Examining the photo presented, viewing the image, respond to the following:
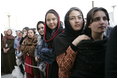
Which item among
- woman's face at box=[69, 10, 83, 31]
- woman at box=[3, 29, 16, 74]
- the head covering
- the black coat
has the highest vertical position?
woman's face at box=[69, 10, 83, 31]

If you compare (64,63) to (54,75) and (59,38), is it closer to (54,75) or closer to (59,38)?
(59,38)

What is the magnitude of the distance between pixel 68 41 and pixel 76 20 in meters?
0.21

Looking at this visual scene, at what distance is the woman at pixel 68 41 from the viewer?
5.35 ft

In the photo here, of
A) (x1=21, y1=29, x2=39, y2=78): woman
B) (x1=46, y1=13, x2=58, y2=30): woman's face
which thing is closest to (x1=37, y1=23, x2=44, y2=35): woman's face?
(x1=21, y1=29, x2=39, y2=78): woman

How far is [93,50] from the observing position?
1.50 metres

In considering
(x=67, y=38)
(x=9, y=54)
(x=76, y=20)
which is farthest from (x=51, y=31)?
(x=9, y=54)

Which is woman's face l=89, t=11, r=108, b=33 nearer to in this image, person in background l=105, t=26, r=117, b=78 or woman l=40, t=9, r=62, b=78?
person in background l=105, t=26, r=117, b=78

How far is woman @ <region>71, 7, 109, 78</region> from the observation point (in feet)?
4.90

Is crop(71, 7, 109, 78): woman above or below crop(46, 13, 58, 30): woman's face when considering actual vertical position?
below

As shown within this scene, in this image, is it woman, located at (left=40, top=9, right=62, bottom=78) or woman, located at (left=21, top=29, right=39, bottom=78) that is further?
woman, located at (left=21, top=29, right=39, bottom=78)

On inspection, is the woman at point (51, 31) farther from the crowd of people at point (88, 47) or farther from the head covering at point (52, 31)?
the crowd of people at point (88, 47)

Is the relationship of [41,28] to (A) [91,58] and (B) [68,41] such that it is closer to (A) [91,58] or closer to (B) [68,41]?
(B) [68,41]

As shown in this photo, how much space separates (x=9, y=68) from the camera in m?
6.34

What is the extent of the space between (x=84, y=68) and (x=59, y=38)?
0.52 m
